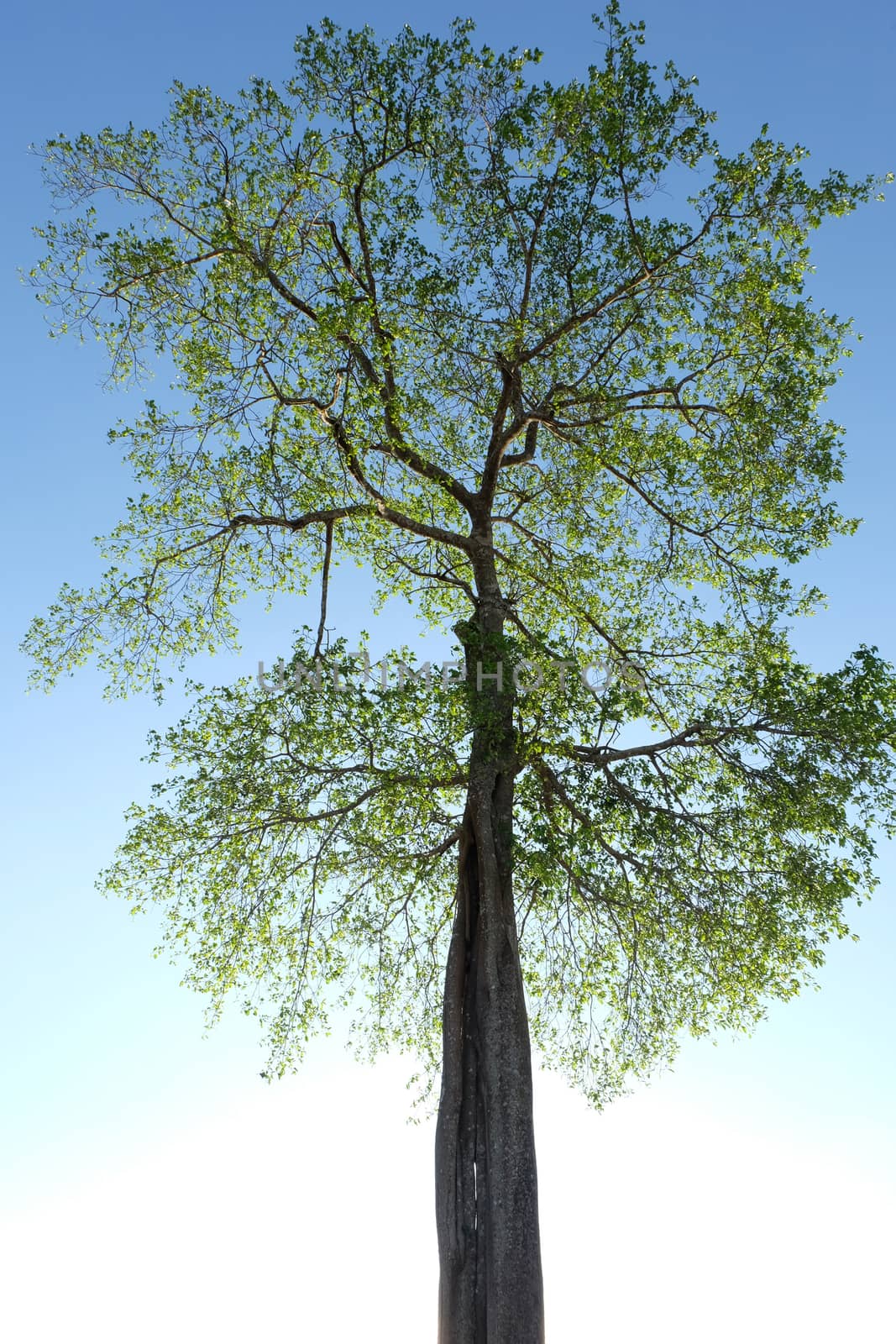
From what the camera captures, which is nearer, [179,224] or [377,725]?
[377,725]

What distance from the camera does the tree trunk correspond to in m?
9.80

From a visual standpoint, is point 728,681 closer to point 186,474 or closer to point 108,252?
point 186,474

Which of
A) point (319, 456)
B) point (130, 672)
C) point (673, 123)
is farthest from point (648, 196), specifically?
point (130, 672)

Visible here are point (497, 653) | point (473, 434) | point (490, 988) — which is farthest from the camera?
point (473, 434)

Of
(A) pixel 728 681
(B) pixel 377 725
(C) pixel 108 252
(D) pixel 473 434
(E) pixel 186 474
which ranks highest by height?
(C) pixel 108 252

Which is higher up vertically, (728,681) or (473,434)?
(473,434)

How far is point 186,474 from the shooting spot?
1414 centimetres

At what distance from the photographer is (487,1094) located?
10.7 m

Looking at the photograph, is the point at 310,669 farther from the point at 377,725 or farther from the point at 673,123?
the point at 673,123

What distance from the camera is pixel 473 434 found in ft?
49.1

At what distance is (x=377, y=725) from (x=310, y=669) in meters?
1.46

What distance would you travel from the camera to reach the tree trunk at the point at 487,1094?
9797mm

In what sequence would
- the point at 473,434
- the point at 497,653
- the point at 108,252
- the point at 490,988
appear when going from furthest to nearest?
the point at 473,434 < the point at 108,252 < the point at 497,653 < the point at 490,988

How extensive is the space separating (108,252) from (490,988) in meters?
10.2
